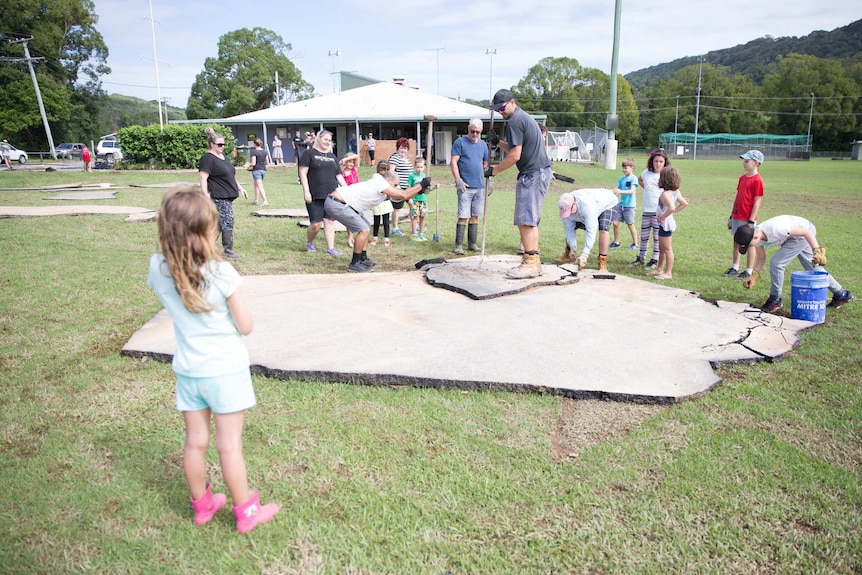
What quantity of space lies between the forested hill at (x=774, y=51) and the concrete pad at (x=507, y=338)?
115333 millimetres

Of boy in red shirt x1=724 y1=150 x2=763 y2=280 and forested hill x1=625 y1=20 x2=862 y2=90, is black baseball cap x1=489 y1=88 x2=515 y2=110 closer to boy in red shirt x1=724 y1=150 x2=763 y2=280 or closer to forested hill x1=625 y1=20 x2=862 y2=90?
boy in red shirt x1=724 y1=150 x2=763 y2=280

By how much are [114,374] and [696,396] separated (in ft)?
12.8

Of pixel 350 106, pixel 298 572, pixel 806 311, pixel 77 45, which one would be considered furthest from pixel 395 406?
pixel 77 45

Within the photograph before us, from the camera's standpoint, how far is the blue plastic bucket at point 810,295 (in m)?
5.34

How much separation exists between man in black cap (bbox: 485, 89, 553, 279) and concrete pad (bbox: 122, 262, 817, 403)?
0.48 metres

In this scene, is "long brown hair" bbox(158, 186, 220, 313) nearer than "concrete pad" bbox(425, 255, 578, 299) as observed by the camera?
Yes

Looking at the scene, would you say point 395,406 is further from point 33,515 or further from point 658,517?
point 33,515

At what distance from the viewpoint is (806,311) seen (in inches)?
213

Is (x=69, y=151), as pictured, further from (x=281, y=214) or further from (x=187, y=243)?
(x=187, y=243)

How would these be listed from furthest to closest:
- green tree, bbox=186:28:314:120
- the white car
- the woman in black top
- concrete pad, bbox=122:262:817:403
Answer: green tree, bbox=186:28:314:120
the white car
the woman in black top
concrete pad, bbox=122:262:817:403

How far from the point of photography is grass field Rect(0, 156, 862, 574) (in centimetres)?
246

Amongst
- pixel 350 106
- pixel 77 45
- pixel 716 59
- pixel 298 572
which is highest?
pixel 716 59

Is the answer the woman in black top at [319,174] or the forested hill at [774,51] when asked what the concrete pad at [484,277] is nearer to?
the woman in black top at [319,174]

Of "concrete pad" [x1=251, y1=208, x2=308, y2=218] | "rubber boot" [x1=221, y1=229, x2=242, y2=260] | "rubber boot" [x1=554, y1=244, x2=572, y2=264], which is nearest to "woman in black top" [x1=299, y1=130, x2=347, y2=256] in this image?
"rubber boot" [x1=221, y1=229, x2=242, y2=260]
